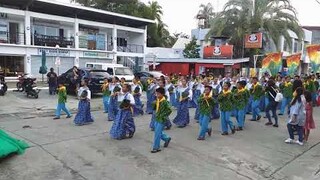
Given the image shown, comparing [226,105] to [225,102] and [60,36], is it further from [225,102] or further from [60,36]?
[60,36]

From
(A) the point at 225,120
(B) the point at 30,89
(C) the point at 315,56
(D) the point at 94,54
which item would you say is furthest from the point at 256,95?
(D) the point at 94,54

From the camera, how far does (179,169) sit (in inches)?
279

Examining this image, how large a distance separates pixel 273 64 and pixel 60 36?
17915mm

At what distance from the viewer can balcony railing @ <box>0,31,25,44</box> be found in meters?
28.3

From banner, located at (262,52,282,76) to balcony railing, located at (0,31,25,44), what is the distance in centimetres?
1801

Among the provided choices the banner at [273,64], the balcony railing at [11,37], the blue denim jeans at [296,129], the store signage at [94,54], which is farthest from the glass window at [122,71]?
the blue denim jeans at [296,129]

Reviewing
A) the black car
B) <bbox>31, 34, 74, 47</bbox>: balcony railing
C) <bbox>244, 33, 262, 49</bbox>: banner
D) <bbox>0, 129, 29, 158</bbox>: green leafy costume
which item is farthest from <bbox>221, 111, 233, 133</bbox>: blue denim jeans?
<bbox>31, 34, 74, 47</bbox>: balcony railing

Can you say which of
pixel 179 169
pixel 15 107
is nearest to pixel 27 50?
pixel 15 107

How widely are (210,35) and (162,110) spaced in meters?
26.4

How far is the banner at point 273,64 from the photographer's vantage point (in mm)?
23312

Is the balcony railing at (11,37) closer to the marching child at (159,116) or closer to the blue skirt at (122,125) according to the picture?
the blue skirt at (122,125)

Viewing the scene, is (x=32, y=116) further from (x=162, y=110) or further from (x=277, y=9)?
(x=277, y=9)

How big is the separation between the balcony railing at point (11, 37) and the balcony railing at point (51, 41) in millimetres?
896

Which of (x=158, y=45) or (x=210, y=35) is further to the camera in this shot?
(x=158, y=45)
